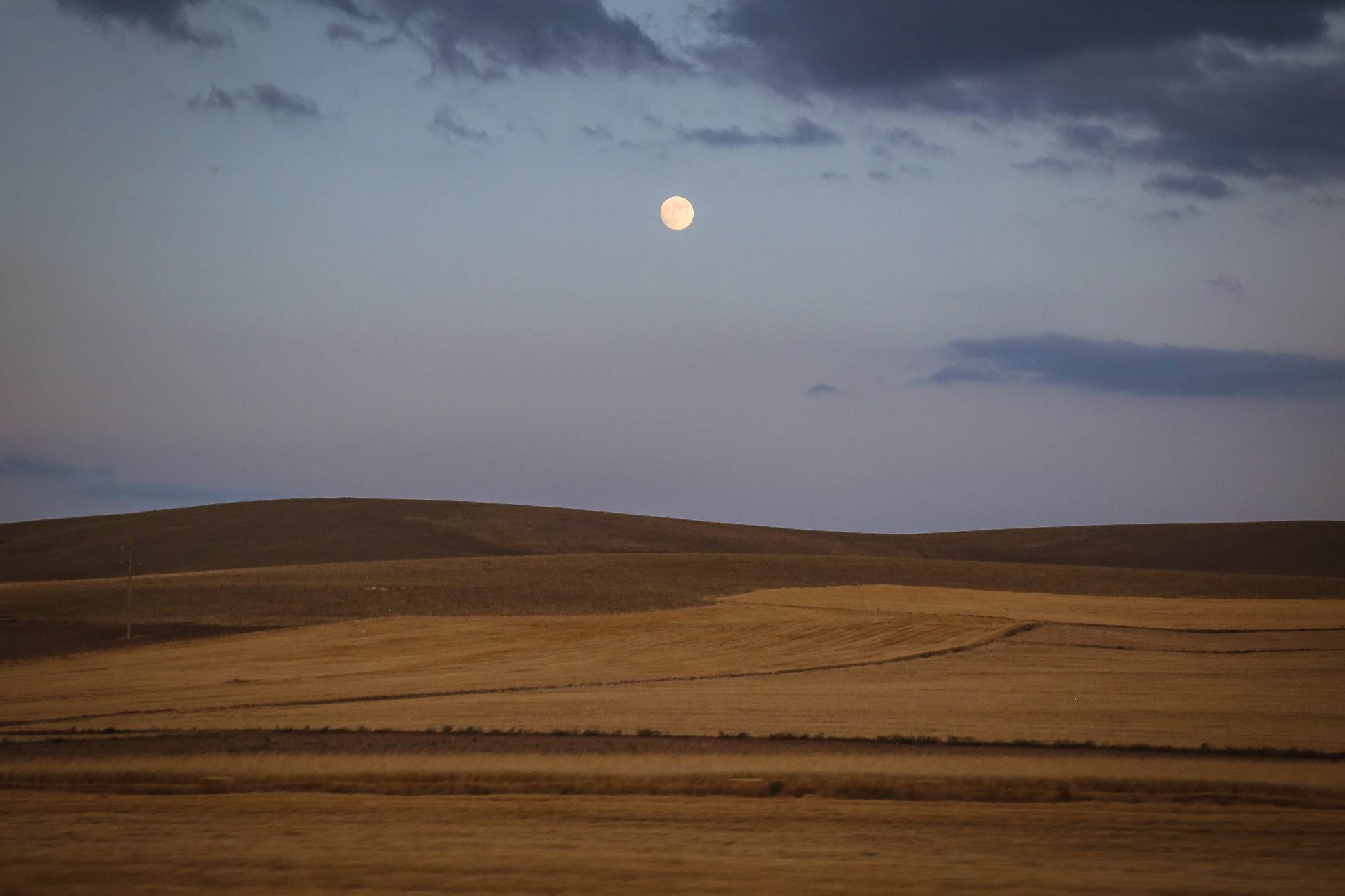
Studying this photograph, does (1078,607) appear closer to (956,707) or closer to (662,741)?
(956,707)

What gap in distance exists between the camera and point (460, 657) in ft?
91.4

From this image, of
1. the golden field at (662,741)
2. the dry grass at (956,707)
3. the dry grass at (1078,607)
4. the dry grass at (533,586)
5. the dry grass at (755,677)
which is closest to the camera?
the golden field at (662,741)

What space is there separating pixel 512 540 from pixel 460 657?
130 feet

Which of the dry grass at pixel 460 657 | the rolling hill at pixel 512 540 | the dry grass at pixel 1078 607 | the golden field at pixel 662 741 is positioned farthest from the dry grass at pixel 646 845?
the rolling hill at pixel 512 540

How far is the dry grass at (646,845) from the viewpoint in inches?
379

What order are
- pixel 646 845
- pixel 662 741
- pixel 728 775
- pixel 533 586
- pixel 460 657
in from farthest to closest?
pixel 533 586 → pixel 460 657 → pixel 662 741 → pixel 728 775 → pixel 646 845

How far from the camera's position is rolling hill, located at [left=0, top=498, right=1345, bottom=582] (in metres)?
61.6

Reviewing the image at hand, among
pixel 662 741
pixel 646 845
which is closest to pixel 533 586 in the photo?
pixel 662 741

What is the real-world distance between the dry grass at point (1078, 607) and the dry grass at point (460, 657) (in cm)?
300

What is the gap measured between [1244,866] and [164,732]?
51.8ft

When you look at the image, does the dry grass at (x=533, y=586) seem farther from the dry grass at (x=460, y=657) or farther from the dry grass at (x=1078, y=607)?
the dry grass at (x=460, y=657)

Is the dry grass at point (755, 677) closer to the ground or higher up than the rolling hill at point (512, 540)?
closer to the ground

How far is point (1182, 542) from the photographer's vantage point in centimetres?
7181

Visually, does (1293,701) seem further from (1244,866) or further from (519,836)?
(519,836)
